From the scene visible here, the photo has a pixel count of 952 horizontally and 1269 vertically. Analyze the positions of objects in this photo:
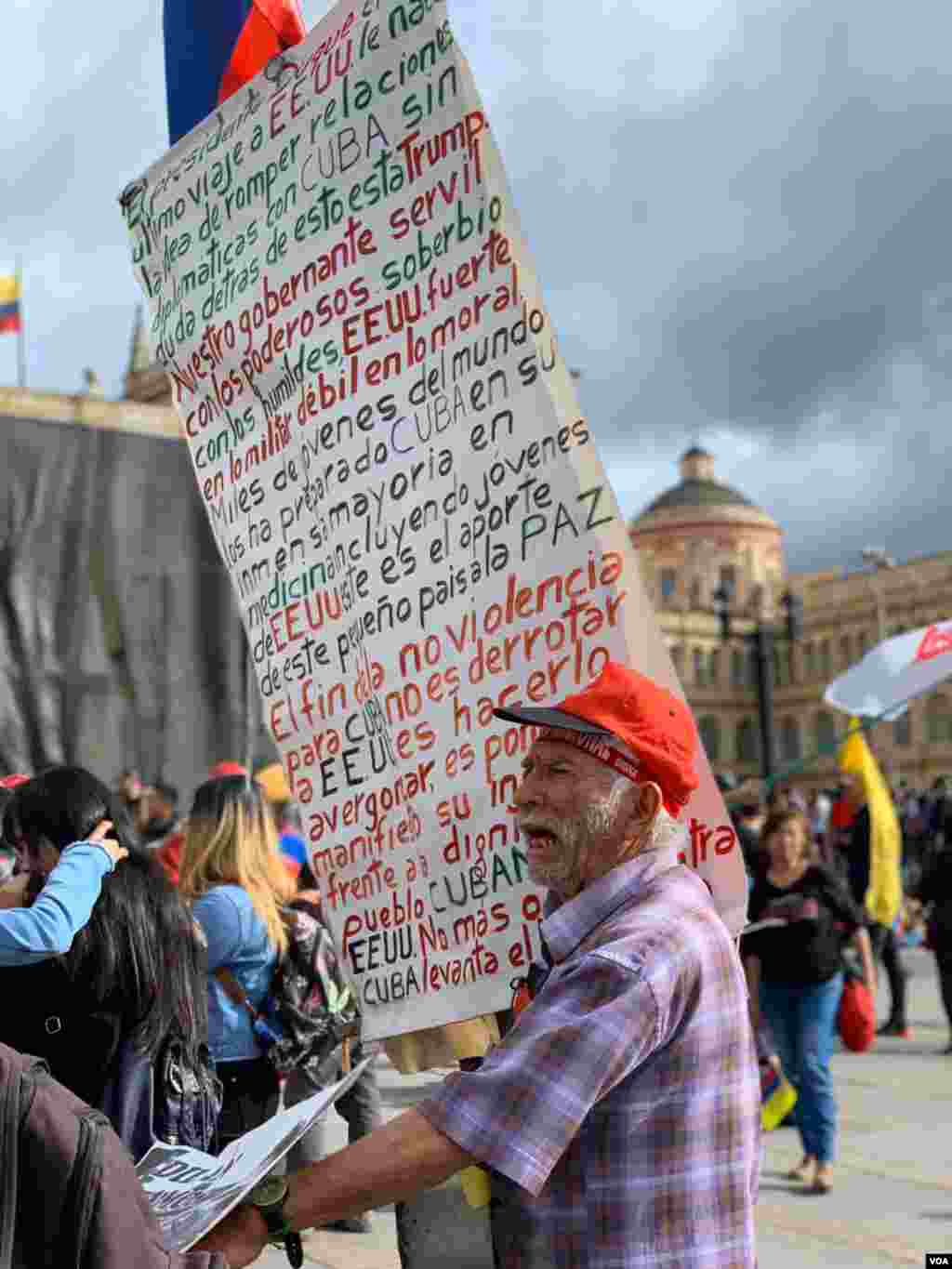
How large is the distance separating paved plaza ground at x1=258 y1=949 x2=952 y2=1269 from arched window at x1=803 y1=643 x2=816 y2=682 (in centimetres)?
7553

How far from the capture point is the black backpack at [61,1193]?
1591 millimetres

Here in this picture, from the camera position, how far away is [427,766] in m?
2.88

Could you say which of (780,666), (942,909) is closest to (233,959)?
(942,909)

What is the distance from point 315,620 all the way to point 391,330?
24.2 inches

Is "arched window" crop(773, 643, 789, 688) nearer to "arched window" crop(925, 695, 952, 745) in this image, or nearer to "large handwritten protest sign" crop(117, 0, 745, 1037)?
"arched window" crop(925, 695, 952, 745)

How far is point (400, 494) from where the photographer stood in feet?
9.64

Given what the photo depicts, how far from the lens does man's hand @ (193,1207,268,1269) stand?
1750mm

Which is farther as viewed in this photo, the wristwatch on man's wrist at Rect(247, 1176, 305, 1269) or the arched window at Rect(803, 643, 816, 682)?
the arched window at Rect(803, 643, 816, 682)

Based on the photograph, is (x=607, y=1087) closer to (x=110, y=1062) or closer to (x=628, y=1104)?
(x=628, y=1104)

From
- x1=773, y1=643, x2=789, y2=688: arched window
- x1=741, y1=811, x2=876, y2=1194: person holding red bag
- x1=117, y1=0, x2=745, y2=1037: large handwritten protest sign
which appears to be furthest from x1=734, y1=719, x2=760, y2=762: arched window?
x1=117, y1=0, x2=745, y2=1037: large handwritten protest sign

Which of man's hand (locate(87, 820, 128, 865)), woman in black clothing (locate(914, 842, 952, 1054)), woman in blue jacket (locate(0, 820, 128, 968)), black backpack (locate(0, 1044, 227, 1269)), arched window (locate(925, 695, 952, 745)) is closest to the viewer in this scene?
black backpack (locate(0, 1044, 227, 1269))

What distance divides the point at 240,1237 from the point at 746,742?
289 feet

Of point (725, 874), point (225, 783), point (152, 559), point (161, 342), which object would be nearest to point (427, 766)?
point (725, 874)

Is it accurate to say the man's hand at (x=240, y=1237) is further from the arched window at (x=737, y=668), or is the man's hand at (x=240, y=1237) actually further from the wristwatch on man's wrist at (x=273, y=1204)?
the arched window at (x=737, y=668)
